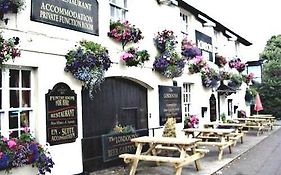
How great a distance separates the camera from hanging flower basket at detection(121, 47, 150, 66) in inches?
378

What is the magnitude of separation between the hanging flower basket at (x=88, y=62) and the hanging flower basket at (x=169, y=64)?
322 centimetres

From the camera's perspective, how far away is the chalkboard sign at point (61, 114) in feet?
24.1

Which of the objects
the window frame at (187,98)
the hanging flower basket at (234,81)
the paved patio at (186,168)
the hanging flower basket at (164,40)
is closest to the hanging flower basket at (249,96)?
the hanging flower basket at (234,81)

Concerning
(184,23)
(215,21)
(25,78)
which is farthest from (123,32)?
(215,21)

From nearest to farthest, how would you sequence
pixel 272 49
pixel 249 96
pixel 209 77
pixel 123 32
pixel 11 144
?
pixel 11 144 → pixel 123 32 → pixel 209 77 → pixel 249 96 → pixel 272 49

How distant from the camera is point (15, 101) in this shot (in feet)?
22.7

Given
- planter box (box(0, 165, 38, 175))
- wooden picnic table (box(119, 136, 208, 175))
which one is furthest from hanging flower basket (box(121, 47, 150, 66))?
planter box (box(0, 165, 38, 175))

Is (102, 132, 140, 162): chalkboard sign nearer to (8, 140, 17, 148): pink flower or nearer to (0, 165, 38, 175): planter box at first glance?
(0, 165, 38, 175): planter box

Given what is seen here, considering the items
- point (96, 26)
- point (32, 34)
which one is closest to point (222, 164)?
point (96, 26)

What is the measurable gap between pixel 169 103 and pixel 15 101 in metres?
6.39

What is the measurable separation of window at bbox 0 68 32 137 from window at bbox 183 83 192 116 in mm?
8016

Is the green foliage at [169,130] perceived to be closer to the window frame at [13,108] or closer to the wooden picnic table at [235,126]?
the wooden picnic table at [235,126]

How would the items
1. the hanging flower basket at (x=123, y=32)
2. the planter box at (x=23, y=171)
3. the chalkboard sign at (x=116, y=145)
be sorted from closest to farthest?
the planter box at (x=23, y=171) < the chalkboard sign at (x=116, y=145) < the hanging flower basket at (x=123, y=32)

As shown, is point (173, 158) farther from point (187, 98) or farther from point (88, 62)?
point (187, 98)
